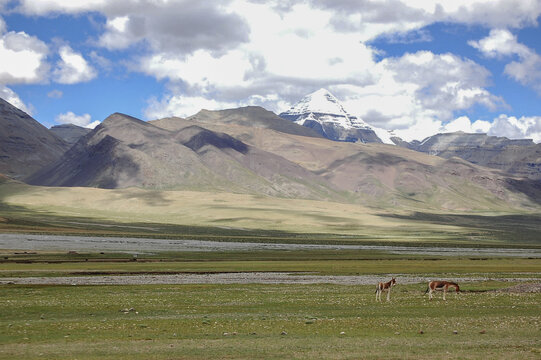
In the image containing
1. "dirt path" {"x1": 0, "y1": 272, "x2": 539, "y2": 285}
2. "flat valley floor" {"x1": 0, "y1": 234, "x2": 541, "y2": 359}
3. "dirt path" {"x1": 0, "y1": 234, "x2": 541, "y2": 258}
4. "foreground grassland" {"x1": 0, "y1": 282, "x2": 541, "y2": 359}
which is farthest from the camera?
"dirt path" {"x1": 0, "y1": 234, "x2": 541, "y2": 258}

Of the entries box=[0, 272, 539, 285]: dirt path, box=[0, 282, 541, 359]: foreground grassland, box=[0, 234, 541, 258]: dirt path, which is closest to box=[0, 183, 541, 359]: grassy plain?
box=[0, 282, 541, 359]: foreground grassland

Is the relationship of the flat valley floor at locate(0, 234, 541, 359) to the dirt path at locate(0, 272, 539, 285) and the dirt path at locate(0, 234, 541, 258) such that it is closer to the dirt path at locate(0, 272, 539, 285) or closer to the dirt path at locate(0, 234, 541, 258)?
the dirt path at locate(0, 272, 539, 285)

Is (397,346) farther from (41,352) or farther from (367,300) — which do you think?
(367,300)

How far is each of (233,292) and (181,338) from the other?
20730 mm

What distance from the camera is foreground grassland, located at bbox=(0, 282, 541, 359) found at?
2338cm

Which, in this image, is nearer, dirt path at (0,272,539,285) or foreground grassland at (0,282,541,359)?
foreground grassland at (0,282,541,359)

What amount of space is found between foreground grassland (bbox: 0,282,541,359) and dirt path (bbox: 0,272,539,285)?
910 cm

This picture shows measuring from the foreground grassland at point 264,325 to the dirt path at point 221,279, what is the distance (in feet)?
29.8

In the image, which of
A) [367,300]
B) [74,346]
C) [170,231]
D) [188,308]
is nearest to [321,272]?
[367,300]

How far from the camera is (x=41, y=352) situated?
75.4 feet

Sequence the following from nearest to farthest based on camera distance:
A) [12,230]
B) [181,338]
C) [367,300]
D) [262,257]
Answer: [181,338] → [367,300] → [262,257] → [12,230]

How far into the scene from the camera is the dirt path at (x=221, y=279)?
55500 millimetres

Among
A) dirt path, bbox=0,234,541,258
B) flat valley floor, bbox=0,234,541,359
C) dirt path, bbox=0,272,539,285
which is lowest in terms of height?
dirt path, bbox=0,234,541,258

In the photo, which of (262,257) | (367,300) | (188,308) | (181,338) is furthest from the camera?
(262,257)
